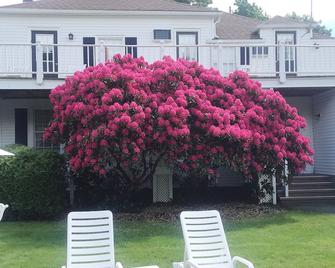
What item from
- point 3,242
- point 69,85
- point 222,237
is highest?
point 69,85

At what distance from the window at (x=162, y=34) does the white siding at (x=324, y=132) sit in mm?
5440

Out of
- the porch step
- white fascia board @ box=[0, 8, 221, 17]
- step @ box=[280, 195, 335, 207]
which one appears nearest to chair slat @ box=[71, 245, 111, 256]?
the porch step

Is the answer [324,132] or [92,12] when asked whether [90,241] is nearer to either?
[324,132]

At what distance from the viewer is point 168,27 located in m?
18.0

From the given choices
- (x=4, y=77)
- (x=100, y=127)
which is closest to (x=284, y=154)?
(x=100, y=127)

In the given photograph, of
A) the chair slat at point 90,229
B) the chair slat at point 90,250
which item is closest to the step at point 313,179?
the chair slat at point 90,229

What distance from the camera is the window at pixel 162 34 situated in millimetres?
17969

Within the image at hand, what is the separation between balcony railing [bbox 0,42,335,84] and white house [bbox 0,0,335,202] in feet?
0.10

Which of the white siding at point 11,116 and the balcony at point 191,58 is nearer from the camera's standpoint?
the balcony at point 191,58

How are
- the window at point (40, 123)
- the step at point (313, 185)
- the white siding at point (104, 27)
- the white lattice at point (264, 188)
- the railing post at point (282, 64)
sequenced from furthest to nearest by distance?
the white siding at point (104, 27) < the window at point (40, 123) < the step at point (313, 185) < the railing post at point (282, 64) < the white lattice at point (264, 188)

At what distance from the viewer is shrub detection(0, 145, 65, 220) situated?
11.6 meters

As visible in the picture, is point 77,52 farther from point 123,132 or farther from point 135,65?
point 123,132

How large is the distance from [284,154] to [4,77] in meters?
7.60

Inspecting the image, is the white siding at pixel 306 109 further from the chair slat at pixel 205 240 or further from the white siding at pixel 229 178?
the chair slat at pixel 205 240
